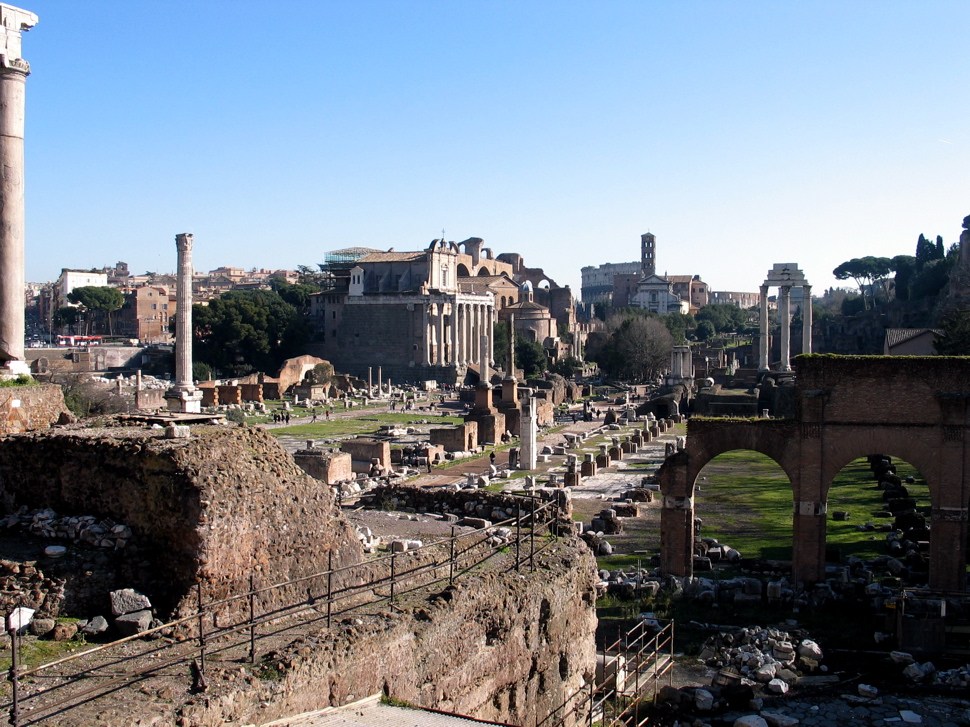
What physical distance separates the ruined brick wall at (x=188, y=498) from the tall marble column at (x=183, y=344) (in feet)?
57.0

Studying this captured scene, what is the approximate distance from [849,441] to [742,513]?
232 inches

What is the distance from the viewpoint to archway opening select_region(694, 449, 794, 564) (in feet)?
57.0

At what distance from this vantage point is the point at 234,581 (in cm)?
756

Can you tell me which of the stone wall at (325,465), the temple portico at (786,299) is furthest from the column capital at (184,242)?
the temple portico at (786,299)

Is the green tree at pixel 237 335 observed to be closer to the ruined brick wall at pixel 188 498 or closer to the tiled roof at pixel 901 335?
the tiled roof at pixel 901 335

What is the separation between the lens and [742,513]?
69.6ft

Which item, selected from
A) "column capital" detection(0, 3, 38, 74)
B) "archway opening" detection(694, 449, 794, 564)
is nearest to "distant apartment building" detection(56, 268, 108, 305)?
"archway opening" detection(694, 449, 794, 564)

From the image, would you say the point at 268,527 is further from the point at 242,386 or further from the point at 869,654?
the point at 242,386

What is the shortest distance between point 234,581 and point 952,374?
12319 mm

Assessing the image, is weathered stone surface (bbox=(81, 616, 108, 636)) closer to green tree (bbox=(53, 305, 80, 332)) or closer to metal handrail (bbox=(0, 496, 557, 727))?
metal handrail (bbox=(0, 496, 557, 727))

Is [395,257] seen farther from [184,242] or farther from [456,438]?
[184,242]

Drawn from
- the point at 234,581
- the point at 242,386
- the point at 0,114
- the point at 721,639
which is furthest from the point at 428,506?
the point at 242,386

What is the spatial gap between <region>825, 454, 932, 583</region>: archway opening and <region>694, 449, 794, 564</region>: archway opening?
39.4 inches

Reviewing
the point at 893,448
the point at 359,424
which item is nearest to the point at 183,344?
the point at 359,424
